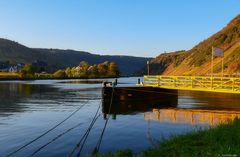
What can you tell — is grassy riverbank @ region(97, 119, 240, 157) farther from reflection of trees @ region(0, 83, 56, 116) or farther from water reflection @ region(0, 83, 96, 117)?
reflection of trees @ region(0, 83, 56, 116)

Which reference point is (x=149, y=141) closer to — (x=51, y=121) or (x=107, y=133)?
(x=107, y=133)

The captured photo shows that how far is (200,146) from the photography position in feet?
50.4

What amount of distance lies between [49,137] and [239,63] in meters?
122

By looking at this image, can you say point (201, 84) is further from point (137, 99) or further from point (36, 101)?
point (36, 101)

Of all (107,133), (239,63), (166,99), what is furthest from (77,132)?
(239,63)

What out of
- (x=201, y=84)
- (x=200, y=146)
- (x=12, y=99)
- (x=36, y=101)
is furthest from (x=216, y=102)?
(x=200, y=146)

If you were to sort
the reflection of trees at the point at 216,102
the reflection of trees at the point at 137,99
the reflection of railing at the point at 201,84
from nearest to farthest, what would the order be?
the reflection of railing at the point at 201,84, the reflection of trees at the point at 216,102, the reflection of trees at the point at 137,99

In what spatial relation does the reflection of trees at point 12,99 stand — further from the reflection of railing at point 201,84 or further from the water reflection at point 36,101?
the reflection of railing at point 201,84

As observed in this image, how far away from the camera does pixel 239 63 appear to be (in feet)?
444

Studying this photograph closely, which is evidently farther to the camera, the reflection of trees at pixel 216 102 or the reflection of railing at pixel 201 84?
the reflection of trees at pixel 216 102

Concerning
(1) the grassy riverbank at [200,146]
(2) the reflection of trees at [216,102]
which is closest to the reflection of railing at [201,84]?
(2) the reflection of trees at [216,102]

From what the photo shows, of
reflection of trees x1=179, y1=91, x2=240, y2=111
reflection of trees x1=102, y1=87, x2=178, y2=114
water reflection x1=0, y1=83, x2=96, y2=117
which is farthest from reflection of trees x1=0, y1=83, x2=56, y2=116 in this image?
reflection of trees x1=179, y1=91, x2=240, y2=111

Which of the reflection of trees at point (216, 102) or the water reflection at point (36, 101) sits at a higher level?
the reflection of trees at point (216, 102)

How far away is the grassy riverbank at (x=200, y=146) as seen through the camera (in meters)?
13.1
